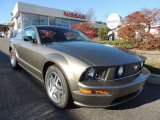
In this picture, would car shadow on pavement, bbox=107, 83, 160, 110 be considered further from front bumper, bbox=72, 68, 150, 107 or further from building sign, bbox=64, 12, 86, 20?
building sign, bbox=64, 12, 86, 20

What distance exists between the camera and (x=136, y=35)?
10250 millimetres

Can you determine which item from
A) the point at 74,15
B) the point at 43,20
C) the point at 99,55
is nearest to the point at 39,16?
the point at 43,20

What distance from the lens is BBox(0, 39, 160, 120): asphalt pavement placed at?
3.25 m

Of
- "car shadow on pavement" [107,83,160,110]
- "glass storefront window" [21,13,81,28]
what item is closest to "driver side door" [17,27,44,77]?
"car shadow on pavement" [107,83,160,110]

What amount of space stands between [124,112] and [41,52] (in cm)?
186

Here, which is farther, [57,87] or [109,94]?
[57,87]

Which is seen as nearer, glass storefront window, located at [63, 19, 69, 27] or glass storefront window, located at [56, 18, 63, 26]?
glass storefront window, located at [56, 18, 63, 26]

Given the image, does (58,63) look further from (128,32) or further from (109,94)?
(128,32)

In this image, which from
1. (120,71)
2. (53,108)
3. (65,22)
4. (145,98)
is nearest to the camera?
(120,71)

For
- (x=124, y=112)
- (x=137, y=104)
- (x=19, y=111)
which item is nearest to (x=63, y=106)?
(x=19, y=111)

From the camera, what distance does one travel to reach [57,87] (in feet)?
11.8

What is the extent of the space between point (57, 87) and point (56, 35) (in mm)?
1465

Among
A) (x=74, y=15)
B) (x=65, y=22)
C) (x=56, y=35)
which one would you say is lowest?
(x=56, y=35)

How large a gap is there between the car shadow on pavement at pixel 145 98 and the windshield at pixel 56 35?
185 centimetres
